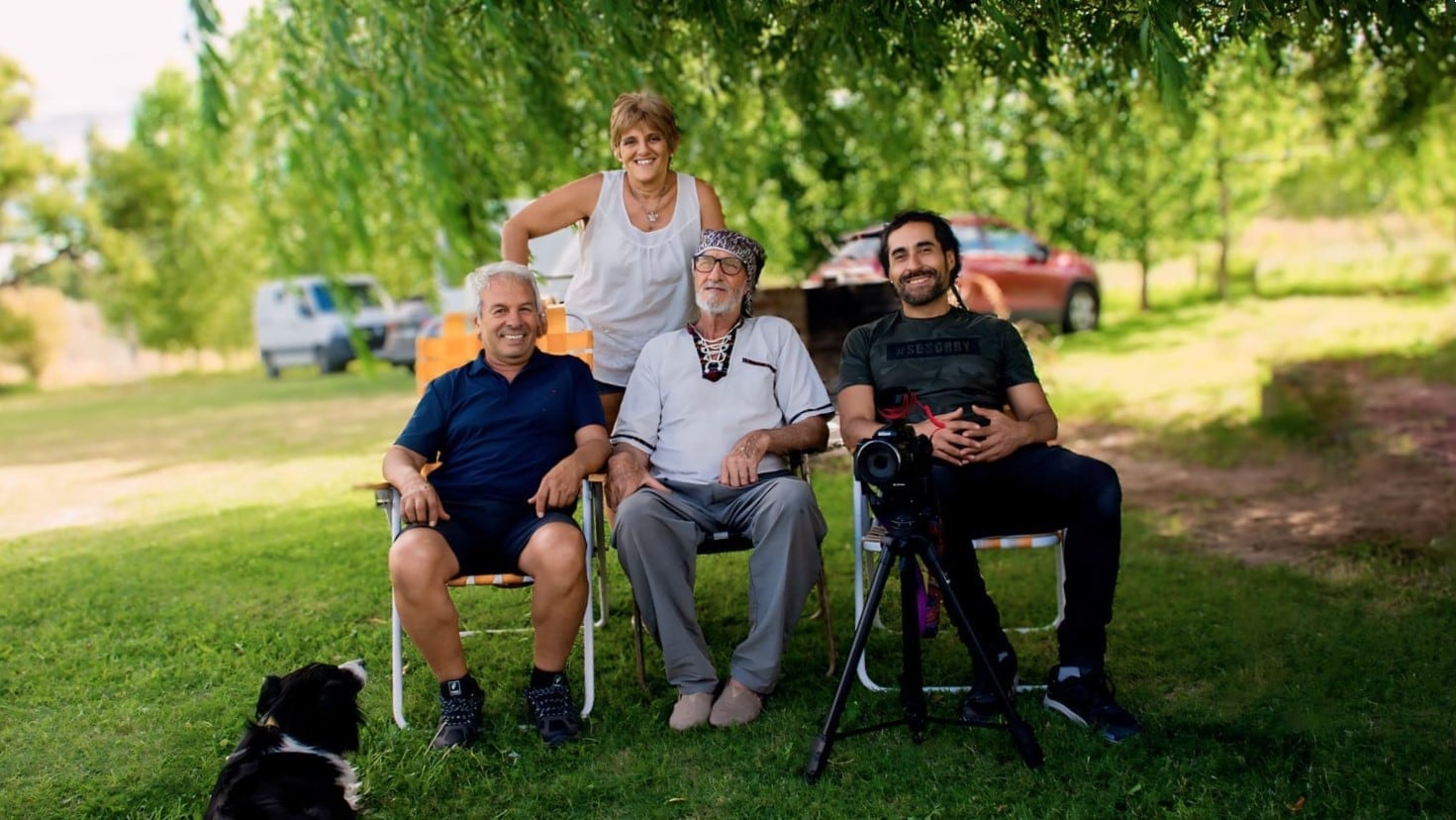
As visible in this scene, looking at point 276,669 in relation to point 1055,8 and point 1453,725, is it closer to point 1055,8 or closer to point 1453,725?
point 1055,8

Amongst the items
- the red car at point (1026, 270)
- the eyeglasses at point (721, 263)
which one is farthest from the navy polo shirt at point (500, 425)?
the red car at point (1026, 270)

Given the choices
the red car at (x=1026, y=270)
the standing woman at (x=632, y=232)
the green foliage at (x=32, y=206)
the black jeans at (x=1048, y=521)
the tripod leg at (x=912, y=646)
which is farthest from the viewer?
the green foliage at (x=32, y=206)

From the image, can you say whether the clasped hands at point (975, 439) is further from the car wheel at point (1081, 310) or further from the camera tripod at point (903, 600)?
the car wheel at point (1081, 310)

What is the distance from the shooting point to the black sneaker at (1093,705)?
319 centimetres

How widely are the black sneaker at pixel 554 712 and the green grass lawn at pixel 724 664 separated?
5cm

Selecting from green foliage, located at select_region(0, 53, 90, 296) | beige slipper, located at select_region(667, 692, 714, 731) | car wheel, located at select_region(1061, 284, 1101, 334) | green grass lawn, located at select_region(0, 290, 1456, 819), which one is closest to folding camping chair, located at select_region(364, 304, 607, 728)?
green grass lawn, located at select_region(0, 290, 1456, 819)

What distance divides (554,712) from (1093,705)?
1363 mm

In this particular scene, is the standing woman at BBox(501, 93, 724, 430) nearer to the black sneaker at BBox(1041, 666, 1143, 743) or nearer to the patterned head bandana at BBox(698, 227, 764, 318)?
the patterned head bandana at BBox(698, 227, 764, 318)

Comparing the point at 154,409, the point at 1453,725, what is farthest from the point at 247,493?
the point at 154,409

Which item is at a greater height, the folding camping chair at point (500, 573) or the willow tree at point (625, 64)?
the willow tree at point (625, 64)

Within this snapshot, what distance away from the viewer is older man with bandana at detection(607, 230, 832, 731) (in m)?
3.43

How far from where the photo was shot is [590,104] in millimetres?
5434

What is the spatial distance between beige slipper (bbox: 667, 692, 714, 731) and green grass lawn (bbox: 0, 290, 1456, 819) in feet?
0.12

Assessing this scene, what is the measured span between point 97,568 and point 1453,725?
498 centimetres
